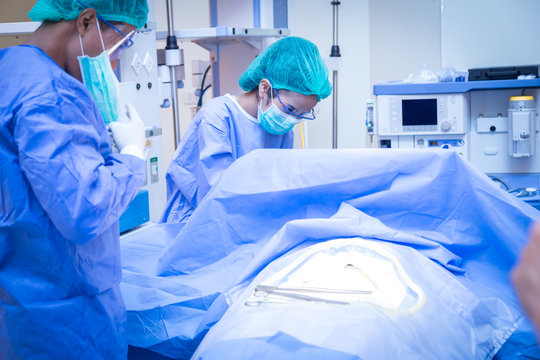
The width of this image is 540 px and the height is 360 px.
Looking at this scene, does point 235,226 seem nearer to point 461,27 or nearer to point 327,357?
point 327,357

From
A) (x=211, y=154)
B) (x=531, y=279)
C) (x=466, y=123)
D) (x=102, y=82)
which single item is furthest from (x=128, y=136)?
(x=466, y=123)

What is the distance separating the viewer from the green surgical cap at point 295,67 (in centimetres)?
198

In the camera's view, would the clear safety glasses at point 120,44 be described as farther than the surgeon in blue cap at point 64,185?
Yes

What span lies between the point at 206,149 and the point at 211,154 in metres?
0.03

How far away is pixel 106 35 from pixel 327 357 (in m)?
0.86

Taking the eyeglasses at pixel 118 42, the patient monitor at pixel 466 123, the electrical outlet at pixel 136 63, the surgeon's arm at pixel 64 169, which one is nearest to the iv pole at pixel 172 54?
the electrical outlet at pixel 136 63

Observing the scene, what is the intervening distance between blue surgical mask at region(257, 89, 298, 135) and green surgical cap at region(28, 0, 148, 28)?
0.83m

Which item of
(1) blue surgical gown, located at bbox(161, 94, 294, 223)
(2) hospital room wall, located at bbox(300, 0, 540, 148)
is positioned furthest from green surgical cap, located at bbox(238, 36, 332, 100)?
(2) hospital room wall, located at bbox(300, 0, 540, 148)

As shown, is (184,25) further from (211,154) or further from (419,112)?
(211,154)

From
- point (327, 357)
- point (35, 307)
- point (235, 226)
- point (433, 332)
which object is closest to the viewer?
point (327, 357)

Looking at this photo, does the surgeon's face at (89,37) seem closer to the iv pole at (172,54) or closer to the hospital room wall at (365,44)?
the iv pole at (172,54)

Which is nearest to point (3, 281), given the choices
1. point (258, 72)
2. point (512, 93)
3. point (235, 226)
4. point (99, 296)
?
point (99, 296)

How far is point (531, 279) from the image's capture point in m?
0.42

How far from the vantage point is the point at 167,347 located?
1.25m
